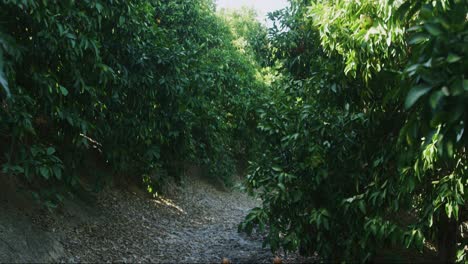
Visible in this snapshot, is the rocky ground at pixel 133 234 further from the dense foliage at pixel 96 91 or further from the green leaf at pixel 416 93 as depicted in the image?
the green leaf at pixel 416 93

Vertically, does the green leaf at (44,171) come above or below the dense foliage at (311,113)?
below

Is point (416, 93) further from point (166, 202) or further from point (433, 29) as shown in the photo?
point (166, 202)

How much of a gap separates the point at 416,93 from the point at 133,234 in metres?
6.62

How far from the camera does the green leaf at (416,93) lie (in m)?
1.51

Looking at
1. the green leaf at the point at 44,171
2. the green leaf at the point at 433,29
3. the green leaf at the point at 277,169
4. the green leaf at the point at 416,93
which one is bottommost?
the green leaf at the point at 44,171

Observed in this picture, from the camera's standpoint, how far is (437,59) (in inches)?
63.3

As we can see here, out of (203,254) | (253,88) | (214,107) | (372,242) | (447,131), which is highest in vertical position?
(253,88)

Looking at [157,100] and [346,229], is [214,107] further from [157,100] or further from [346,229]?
[346,229]

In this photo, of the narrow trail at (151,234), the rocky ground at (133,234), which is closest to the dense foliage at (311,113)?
the rocky ground at (133,234)

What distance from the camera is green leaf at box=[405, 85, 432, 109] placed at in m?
1.51

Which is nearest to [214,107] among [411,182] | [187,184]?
[187,184]

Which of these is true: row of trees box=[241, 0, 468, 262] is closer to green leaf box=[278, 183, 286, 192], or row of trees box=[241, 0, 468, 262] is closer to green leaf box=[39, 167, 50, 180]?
green leaf box=[278, 183, 286, 192]

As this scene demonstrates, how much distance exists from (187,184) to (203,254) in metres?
6.14

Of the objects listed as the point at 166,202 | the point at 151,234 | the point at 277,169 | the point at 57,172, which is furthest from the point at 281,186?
the point at 166,202
